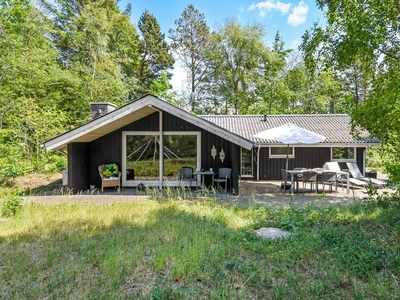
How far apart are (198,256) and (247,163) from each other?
978 cm

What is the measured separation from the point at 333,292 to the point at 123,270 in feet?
7.81

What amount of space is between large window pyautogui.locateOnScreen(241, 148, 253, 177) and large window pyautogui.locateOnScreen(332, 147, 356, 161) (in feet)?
13.2

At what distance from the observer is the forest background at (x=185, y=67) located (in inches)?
272

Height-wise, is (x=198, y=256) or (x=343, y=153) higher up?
(x=343, y=153)

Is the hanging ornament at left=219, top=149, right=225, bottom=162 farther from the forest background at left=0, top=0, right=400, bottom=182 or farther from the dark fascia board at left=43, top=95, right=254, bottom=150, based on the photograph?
the forest background at left=0, top=0, right=400, bottom=182

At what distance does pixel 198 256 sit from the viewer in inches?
131

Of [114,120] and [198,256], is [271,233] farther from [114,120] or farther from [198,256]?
[114,120]

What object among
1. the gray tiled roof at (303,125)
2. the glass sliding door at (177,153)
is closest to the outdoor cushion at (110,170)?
the glass sliding door at (177,153)

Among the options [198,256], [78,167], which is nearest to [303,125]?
[78,167]

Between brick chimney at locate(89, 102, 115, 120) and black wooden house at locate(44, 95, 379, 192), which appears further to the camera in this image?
brick chimney at locate(89, 102, 115, 120)

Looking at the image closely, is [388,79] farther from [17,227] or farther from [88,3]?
[88,3]

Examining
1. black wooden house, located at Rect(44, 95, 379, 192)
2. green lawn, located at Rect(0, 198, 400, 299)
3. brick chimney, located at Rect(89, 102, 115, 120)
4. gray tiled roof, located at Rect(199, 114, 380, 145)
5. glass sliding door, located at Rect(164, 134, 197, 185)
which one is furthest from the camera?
gray tiled roof, located at Rect(199, 114, 380, 145)

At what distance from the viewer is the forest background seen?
6.90 m

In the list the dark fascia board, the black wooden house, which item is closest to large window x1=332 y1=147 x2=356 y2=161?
the black wooden house
